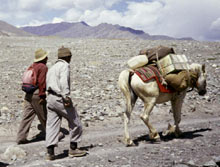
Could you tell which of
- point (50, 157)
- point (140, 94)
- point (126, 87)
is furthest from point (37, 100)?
point (140, 94)

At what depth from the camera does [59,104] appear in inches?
239

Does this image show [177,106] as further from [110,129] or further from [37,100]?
[37,100]

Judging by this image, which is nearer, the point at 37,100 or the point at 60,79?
the point at 60,79

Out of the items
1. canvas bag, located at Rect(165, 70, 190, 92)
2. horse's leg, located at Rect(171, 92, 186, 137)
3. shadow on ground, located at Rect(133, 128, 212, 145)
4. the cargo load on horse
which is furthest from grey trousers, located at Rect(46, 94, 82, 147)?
horse's leg, located at Rect(171, 92, 186, 137)

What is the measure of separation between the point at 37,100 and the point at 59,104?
72.3 inches

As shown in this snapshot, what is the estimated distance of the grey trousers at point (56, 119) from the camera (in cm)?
609

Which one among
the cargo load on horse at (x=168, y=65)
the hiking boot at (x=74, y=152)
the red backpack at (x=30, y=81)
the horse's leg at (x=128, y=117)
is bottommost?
the hiking boot at (x=74, y=152)

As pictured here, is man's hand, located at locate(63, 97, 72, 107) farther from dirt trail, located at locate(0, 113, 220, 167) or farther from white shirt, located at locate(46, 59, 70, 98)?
dirt trail, located at locate(0, 113, 220, 167)

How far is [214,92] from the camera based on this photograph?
13.5 meters

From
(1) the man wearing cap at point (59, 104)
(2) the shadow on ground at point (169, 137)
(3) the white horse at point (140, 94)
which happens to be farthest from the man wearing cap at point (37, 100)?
(2) the shadow on ground at point (169, 137)

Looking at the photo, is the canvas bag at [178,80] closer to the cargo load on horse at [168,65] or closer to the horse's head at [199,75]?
the cargo load on horse at [168,65]

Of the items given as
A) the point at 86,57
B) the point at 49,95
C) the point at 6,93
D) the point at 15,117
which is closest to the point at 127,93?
the point at 49,95

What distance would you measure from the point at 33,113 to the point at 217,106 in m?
7.69

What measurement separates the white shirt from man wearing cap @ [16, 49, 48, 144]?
1384 millimetres
